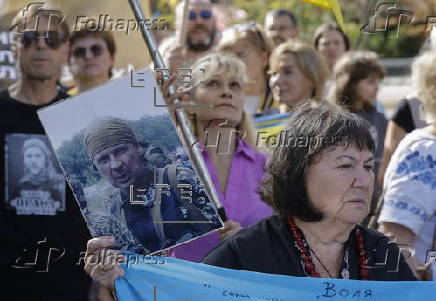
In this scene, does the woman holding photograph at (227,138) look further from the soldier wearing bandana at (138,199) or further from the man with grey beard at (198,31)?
the man with grey beard at (198,31)

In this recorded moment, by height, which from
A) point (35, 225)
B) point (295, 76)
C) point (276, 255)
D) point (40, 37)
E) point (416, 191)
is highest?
point (40, 37)

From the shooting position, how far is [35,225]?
163 inches

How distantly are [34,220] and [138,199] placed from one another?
1.31 meters

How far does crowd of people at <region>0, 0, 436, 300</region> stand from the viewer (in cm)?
297

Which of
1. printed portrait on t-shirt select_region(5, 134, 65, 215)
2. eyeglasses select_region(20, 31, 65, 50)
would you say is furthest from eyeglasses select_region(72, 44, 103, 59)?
printed portrait on t-shirt select_region(5, 134, 65, 215)

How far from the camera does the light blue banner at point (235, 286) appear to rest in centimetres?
285

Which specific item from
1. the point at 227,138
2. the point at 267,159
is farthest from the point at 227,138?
the point at 267,159

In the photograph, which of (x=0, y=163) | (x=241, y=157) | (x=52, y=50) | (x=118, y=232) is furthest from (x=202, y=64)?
(x=118, y=232)

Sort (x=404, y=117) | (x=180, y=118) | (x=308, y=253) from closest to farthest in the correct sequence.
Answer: (x=308, y=253) → (x=180, y=118) → (x=404, y=117)

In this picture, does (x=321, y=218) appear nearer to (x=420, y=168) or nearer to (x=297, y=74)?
(x=420, y=168)

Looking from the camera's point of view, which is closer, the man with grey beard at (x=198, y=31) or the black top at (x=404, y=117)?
the black top at (x=404, y=117)

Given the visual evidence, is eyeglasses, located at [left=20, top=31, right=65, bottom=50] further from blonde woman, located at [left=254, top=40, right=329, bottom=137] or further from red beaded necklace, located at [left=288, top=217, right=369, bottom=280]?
red beaded necklace, located at [left=288, top=217, right=369, bottom=280]

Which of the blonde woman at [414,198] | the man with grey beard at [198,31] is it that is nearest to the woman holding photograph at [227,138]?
the blonde woman at [414,198]

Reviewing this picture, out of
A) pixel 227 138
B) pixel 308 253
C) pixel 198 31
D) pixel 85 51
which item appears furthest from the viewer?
pixel 198 31
